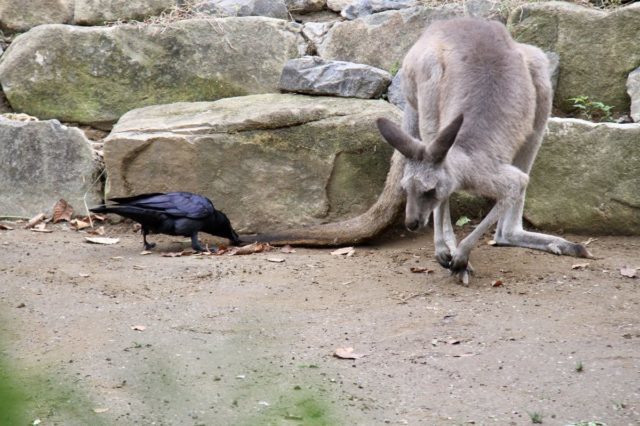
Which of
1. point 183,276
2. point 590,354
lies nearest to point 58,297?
point 183,276

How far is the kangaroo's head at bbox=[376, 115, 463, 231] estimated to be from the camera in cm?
519

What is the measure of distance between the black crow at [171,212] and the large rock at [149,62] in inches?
64.8

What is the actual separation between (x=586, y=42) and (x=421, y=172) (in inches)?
97.2

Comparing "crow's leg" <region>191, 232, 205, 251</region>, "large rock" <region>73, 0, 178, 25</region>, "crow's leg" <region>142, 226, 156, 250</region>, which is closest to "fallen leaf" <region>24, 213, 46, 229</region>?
"crow's leg" <region>142, 226, 156, 250</region>

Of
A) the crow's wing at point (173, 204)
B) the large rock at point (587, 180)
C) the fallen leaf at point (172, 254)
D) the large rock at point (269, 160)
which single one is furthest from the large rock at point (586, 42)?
the fallen leaf at point (172, 254)

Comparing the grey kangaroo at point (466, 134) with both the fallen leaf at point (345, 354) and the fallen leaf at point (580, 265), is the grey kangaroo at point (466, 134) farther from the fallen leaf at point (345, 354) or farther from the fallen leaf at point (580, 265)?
the fallen leaf at point (345, 354)

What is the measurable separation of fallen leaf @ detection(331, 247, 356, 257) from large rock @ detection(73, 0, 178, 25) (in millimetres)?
3077

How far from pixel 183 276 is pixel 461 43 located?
2385 millimetres

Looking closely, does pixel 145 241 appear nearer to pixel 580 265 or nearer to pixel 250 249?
pixel 250 249

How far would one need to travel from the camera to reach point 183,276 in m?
5.65

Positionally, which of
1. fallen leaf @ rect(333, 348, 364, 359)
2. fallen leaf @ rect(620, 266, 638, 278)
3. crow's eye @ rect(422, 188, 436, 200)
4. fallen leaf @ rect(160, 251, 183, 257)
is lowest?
fallen leaf @ rect(160, 251, 183, 257)

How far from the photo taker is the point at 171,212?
625cm

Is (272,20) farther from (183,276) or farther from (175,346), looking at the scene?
(175,346)

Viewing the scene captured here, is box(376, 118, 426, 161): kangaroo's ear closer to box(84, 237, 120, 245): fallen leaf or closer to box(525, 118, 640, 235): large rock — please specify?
box(525, 118, 640, 235): large rock
